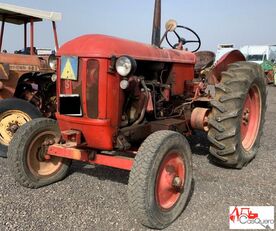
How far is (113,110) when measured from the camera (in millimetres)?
3359

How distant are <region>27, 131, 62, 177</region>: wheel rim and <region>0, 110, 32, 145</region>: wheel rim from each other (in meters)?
1.47

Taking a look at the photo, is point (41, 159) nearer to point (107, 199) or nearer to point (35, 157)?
point (35, 157)

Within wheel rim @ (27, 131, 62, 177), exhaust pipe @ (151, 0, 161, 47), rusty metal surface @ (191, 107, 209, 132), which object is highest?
exhaust pipe @ (151, 0, 161, 47)

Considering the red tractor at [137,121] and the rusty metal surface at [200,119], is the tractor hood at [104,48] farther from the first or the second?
the rusty metal surface at [200,119]

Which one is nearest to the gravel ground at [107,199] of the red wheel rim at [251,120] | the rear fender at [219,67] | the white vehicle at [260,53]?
the red wheel rim at [251,120]

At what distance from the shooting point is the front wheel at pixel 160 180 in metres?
2.92

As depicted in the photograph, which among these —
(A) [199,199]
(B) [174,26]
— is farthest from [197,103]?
(A) [199,199]

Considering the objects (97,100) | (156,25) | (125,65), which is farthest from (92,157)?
(156,25)

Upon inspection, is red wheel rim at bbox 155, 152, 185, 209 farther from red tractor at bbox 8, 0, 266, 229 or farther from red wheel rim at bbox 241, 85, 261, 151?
red wheel rim at bbox 241, 85, 261, 151

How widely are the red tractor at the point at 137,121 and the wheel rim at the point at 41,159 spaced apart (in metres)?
0.01

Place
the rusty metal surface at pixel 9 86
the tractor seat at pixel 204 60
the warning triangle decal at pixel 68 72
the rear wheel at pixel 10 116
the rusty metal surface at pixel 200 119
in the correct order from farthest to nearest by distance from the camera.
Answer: the rusty metal surface at pixel 9 86 → the tractor seat at pixel 204 60 → the rear wheel at pixel 10 116 → the rusty metal surface at pixel 200 119 → the warning triangle decal at pixel 68 72

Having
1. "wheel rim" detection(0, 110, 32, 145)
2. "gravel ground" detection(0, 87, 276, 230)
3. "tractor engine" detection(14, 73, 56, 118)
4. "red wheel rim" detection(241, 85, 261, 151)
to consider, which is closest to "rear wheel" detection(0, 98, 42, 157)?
"wheel rim" detection(0, 110, 32, 145)

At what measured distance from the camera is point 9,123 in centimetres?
528

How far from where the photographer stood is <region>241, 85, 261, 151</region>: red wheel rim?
497cm
